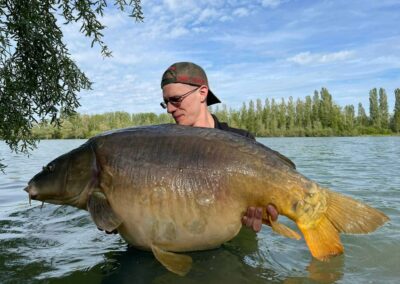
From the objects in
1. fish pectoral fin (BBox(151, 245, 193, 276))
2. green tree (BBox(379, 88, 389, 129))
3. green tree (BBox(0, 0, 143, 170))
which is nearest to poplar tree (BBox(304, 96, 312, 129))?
green tree (BBox(379, 88, 389, 129))

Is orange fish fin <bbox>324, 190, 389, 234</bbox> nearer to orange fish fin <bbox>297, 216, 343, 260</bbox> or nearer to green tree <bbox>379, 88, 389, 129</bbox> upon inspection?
orange fish fin <bbox>297, 216, 343, 260</bbox>

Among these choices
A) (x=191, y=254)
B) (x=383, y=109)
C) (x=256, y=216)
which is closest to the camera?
(x=256, y=216)

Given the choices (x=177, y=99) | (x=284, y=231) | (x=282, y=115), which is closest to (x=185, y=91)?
(x=177, y=99)

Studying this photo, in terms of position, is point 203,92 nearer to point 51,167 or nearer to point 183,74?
point 183,74

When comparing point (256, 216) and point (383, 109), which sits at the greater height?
point (383, 109)

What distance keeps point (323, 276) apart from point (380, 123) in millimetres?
84591

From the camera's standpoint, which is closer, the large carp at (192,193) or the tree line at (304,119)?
the large carp at (192,193)

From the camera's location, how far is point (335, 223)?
3.09m

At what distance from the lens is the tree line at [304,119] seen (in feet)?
261

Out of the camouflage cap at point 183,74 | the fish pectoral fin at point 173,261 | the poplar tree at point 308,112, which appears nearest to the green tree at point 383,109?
the poplar tree at point 308,112

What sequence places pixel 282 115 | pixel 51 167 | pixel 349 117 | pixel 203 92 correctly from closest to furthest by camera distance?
pixel 51 167, pixel 203 92, pixel 349 117, pixel 282 115

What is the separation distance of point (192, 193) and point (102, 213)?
0.68 metres

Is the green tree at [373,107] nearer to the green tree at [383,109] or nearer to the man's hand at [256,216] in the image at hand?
the green tree at [383,109]

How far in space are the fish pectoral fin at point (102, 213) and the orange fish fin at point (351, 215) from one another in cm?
156
